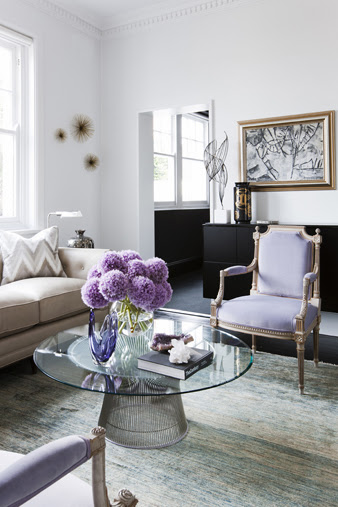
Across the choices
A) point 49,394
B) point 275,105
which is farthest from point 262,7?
point 49,394

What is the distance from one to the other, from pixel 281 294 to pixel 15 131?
2.99m

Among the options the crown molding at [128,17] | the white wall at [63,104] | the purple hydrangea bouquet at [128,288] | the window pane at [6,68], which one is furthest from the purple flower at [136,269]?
the crown molding at [128,17]

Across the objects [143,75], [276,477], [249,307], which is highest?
[143,75]

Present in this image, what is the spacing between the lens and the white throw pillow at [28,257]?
11.3ft

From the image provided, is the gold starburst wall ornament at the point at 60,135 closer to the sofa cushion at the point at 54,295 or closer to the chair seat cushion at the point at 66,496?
the sofa cushion at the point at 54,295

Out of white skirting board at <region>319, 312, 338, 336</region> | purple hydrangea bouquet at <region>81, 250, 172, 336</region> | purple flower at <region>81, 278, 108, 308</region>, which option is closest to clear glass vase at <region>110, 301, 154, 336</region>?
purple hydrangea bouquet at <region>81, 250, 172, 336</region>

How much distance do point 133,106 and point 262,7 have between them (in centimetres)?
170

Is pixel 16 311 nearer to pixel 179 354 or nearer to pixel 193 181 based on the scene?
pixel 179 354

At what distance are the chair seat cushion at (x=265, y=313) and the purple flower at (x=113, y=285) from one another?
114 centimetres

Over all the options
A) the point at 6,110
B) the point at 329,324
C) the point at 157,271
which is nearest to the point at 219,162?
the point at 329,324

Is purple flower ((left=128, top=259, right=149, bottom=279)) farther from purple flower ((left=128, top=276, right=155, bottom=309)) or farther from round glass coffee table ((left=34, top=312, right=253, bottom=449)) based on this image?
round glass coffee table ((left=34, top=312, right=253, bottom=449))

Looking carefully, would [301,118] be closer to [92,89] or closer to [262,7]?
[262,7]

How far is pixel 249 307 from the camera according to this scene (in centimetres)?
A: 291

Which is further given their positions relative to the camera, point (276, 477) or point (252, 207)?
point (252, 207)
